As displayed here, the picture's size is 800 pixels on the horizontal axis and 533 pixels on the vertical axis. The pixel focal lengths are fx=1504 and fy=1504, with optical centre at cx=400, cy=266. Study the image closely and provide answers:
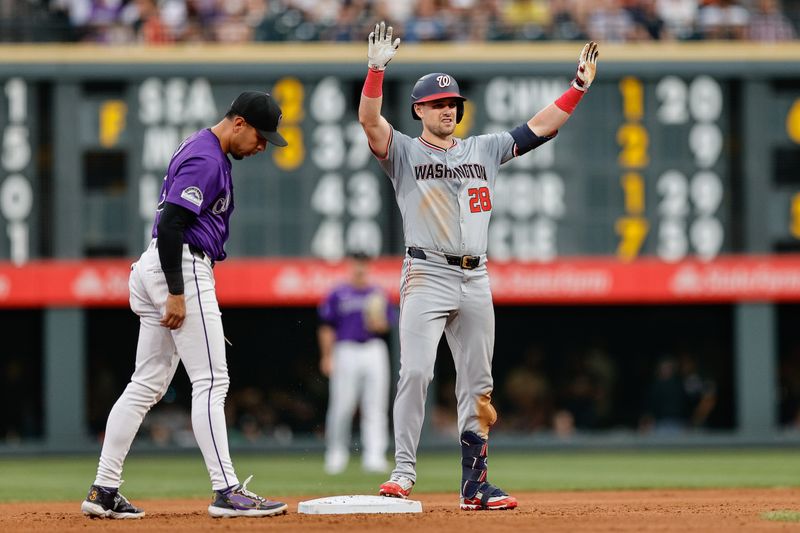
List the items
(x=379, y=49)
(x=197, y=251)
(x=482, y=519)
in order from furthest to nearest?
1. (x=379, y=49)
2. (x=197, y=251)
3. (x=482, y=519)

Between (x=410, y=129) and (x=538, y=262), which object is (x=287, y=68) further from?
(x=538, y=262)

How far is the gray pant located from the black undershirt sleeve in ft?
4.03

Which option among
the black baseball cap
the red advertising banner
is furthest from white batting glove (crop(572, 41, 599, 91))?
the red advertising banner

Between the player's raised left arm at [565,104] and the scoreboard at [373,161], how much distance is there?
8.23 meters

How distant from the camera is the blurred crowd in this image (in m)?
16.8

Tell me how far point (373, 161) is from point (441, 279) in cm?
884

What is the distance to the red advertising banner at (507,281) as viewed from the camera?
16.3 m

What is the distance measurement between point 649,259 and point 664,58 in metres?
2.21

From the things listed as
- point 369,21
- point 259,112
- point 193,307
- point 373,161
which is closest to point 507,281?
point 373,161

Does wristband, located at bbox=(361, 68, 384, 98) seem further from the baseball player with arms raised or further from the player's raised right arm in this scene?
the baseball player with arms raised

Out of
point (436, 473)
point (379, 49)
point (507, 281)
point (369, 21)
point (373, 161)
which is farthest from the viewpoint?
point (369, 21)

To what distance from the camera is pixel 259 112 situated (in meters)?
7.11

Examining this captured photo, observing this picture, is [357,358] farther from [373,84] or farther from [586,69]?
[373,84]

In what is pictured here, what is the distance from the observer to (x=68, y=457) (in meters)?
16.1
